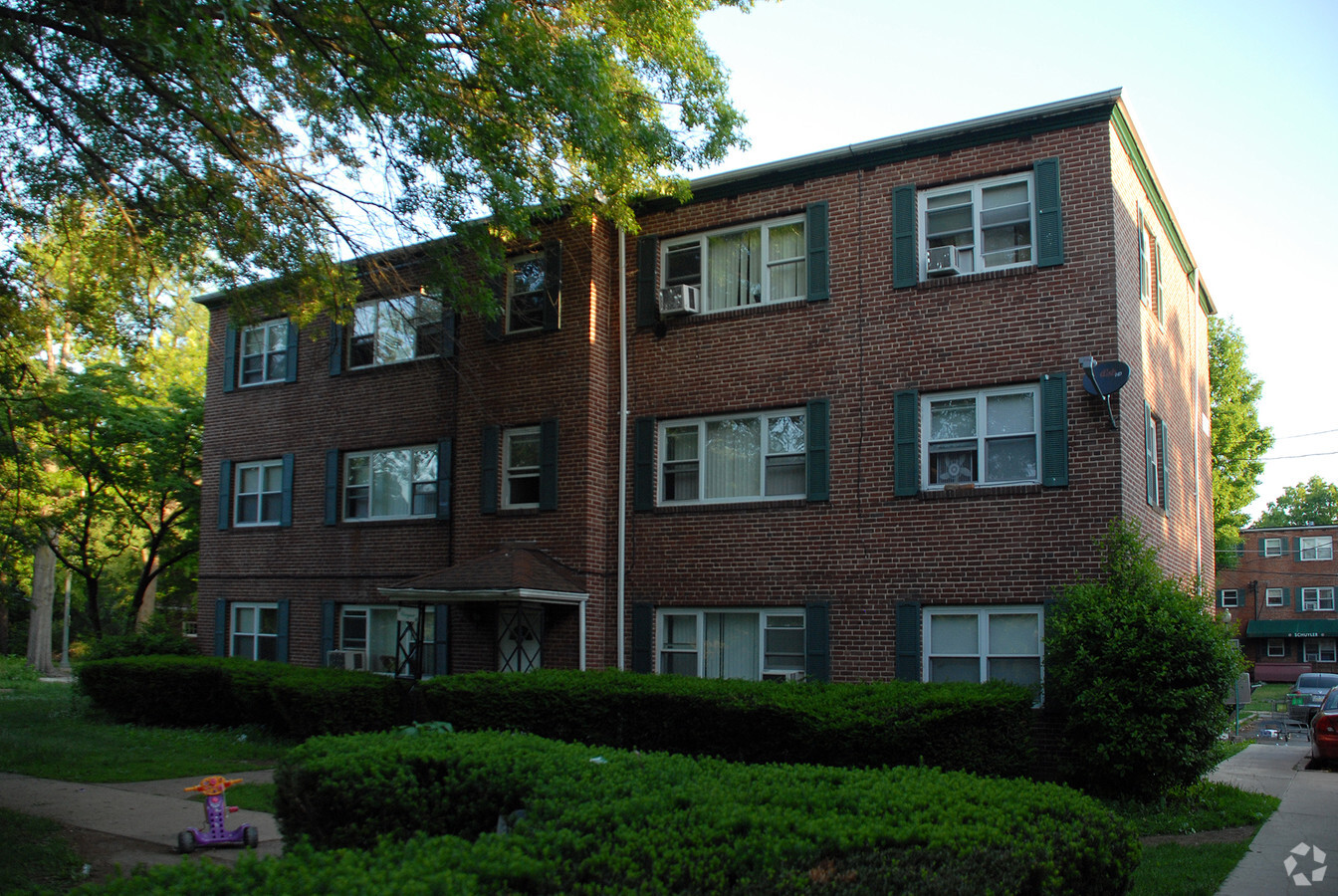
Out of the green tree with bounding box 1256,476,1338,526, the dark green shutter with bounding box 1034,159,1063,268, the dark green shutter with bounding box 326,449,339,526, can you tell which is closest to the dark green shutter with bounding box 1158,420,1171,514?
the dark green shutter with bounding box 1034,159,1063,268

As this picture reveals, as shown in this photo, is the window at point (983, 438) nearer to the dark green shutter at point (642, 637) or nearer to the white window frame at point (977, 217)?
the white window frame at point (977, 217)

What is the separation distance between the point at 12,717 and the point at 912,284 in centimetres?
1707

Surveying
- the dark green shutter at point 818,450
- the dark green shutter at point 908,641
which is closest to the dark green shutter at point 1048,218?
the dark green shutter at point 818,450

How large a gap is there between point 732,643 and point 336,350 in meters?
9.95

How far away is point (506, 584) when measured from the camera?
1471cm

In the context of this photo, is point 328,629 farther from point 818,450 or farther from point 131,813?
point 818,450

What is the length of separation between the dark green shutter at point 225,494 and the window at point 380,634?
401 cm

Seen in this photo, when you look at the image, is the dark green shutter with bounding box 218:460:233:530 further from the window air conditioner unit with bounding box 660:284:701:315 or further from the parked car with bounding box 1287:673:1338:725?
the parked car with bounding box 1287:673:1338:725

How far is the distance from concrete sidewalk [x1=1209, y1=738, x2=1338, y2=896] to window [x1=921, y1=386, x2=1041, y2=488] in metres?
4.79

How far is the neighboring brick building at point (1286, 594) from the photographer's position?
54.3 meters

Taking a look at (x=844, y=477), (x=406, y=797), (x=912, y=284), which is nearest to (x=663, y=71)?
(x=912, y=284)

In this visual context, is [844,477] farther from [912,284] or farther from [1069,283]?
[1069,283]

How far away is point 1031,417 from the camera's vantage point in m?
13.6

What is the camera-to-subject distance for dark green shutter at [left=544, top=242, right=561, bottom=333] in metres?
16.9
